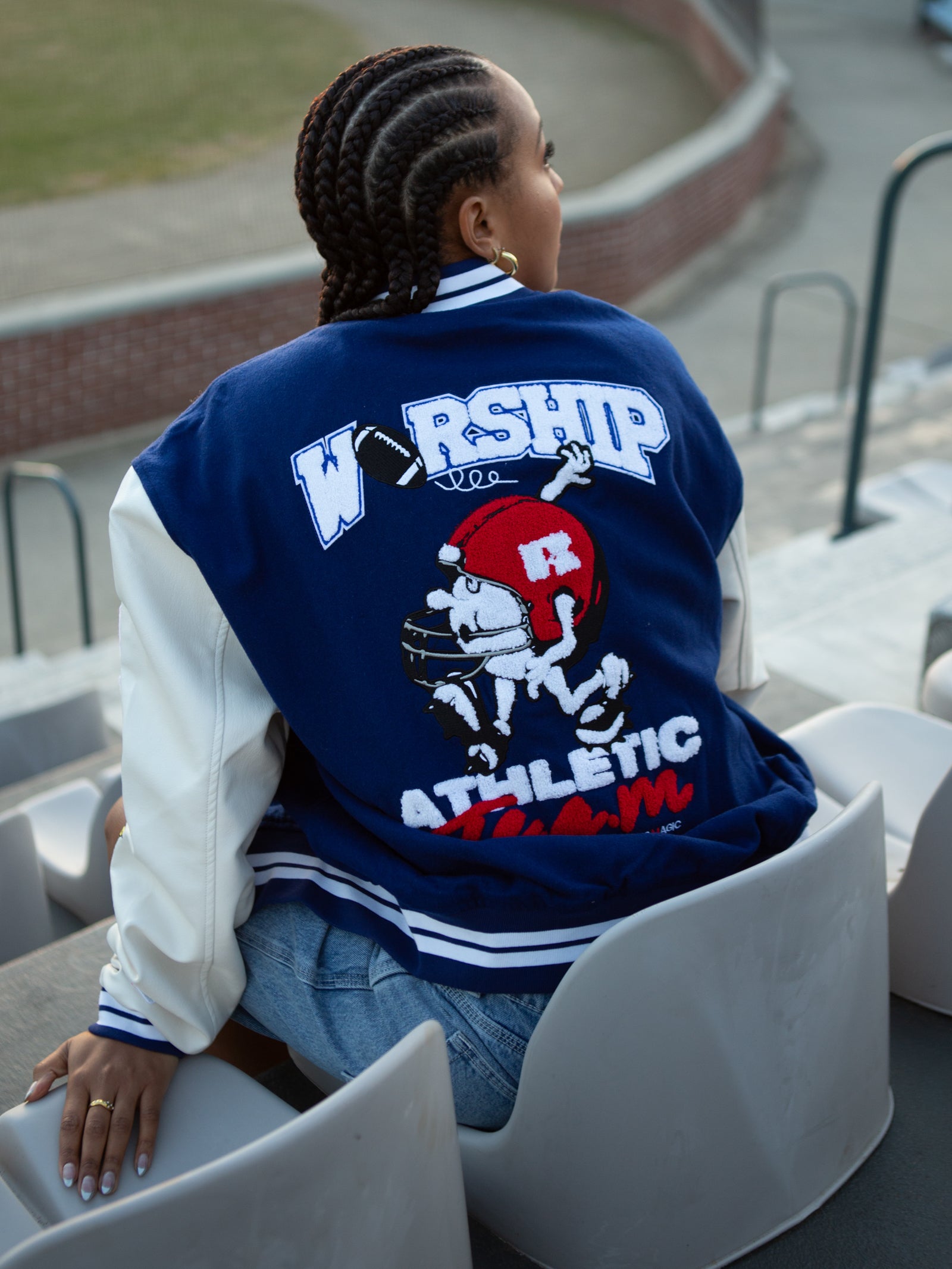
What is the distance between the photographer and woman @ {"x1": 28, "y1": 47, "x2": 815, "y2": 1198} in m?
1.32

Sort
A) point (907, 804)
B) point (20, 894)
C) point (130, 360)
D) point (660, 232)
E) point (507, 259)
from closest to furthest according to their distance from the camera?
point (507, 259) < point (907, 804) < point (20, 894) < point (130, 360) < point (660, 232)

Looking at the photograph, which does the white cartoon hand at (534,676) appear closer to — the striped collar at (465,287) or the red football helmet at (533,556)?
the red football helmet at (533,556)

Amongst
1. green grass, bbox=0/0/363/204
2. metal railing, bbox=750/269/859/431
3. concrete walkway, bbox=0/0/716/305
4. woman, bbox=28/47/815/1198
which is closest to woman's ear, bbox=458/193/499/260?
woman, bbox=28/47/815/1198

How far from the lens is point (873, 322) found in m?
4.33

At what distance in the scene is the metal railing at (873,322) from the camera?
Answer: 402cm

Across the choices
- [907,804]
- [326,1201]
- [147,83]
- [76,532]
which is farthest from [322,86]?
[326,1201]

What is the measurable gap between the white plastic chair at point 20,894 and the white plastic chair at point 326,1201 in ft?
3.04

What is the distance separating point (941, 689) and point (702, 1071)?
48.5 inches

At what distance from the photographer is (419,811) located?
1.33 m

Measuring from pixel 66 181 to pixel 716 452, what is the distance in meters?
12.4

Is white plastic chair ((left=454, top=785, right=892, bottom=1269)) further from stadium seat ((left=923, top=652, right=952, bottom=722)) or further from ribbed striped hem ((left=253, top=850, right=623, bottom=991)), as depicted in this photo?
stadium seat ((left=923, top=652, right=952, bottom=722))

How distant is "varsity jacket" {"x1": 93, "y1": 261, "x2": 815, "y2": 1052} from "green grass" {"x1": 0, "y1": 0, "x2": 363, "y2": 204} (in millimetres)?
11692

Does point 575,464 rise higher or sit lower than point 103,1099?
higher

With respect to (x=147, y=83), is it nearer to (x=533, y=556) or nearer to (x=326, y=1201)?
(x=533, y=556)
